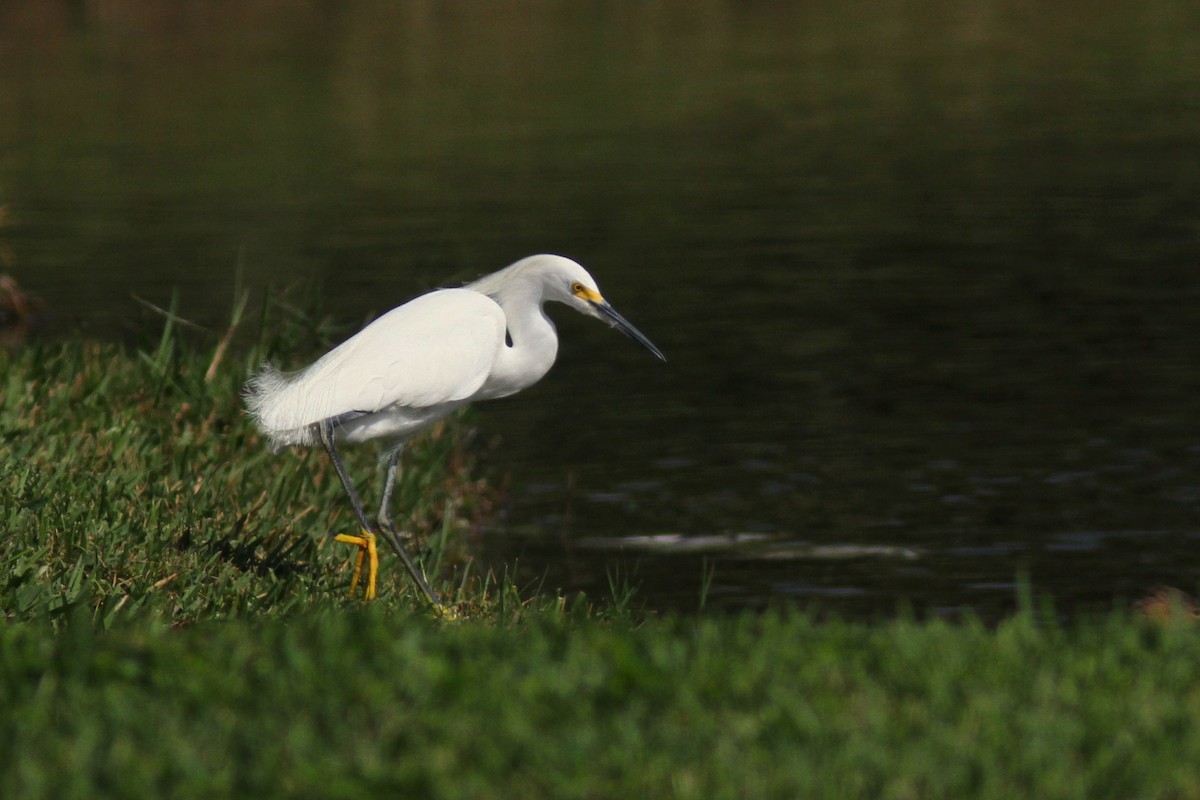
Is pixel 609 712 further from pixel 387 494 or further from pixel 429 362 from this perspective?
pixel 387 494

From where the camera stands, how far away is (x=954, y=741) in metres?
4.80

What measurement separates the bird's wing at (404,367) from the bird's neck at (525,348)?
131mm

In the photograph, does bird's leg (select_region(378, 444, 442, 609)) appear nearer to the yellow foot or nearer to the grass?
the yellow foot

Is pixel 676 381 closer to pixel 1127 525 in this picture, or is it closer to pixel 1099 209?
pixel 1127 525

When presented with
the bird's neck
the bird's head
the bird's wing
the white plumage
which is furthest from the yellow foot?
the bird's head

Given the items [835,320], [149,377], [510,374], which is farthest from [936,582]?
[835,320]

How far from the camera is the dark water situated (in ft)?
36.4

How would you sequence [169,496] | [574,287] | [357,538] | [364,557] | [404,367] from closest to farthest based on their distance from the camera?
1. [404,367]
2. [357,538]
3. [574,287]
4. [364,557]
5. [169,496]

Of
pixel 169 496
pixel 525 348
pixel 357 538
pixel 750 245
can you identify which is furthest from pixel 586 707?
pixel 750 245

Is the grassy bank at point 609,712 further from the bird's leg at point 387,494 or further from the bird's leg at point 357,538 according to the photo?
the bird's leg at point 387,494

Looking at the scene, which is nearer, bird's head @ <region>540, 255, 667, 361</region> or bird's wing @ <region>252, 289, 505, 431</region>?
bird's wing @ <region>252, 289, 505, 431</region>

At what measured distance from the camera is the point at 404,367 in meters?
7.71

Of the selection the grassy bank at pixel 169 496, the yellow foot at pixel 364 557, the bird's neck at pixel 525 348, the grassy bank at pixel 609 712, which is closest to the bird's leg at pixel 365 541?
the yellow foot at pixel 364 557

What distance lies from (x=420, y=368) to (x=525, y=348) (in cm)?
56
